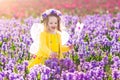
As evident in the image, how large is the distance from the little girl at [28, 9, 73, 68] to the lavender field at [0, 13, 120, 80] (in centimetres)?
17

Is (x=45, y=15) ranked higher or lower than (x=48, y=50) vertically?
higher

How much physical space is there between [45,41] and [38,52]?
0.66 ft

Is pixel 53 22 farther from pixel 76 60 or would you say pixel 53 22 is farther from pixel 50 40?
pixel 76 60

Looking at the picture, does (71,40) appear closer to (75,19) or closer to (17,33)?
(17,33)

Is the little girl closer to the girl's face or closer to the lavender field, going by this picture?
the girl's face

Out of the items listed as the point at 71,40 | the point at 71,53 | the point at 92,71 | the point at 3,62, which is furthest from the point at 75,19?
the point at 92,71

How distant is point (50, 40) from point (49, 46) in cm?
9

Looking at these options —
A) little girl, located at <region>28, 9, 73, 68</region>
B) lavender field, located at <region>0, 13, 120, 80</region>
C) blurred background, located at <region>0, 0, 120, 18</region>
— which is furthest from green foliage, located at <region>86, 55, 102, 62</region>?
blurred background, located at <region>0, 0, 120, 18</region>

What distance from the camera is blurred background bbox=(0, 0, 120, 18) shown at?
14.4 m

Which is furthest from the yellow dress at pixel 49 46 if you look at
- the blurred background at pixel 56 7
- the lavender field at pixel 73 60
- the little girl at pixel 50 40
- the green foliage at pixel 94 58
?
the blurred background at pixel 56 7

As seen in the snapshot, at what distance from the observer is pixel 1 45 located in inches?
307

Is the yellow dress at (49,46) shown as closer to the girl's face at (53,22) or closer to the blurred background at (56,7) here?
the girl's face at (53,22)

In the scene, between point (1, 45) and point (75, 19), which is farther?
Answer: point (75, 19)

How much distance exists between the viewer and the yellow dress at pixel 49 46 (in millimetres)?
6559
